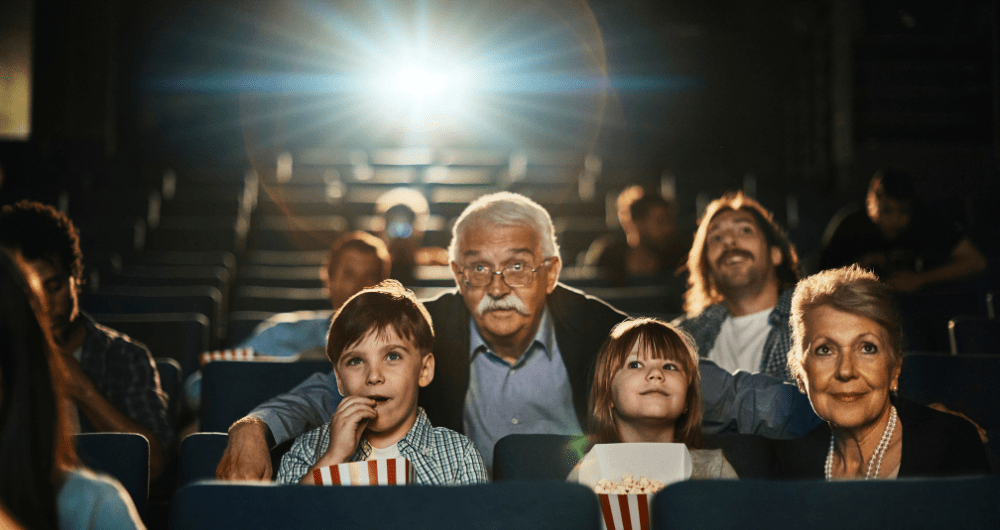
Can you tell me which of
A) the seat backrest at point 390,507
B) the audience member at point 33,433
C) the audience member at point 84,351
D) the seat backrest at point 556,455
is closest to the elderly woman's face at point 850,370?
the seat backrest at point 556,455

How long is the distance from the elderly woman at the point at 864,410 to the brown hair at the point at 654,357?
0.52ft

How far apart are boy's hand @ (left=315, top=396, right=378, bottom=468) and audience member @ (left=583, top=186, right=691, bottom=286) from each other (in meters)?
2.36

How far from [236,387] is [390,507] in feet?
3.22

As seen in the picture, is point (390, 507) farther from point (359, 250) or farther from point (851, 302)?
point (359, 250)

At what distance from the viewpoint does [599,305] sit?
1.82m

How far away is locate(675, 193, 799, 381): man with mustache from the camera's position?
1923mm

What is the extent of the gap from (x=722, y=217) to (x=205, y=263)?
136 inches

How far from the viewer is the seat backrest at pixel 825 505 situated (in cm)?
92

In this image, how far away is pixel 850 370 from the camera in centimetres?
127

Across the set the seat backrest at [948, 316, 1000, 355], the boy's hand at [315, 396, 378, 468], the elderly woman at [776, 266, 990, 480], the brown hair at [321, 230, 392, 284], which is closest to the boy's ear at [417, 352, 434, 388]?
the boy's hand at [315, 396, 378, 468]

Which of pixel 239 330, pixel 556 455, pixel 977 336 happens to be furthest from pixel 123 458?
pixel 977 336

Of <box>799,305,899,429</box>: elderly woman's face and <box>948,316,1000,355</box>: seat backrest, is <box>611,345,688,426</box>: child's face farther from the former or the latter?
<box>948,316,1000,355</box>: seat backrest

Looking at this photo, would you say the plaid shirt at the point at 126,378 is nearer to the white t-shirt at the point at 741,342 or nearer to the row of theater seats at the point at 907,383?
the row of theater seats at the point at 907,383

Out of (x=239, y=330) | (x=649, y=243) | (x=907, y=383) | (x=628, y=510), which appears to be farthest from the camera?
(x=649, y=243)
